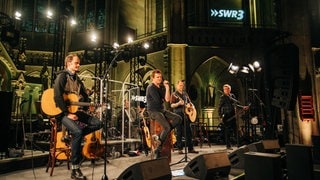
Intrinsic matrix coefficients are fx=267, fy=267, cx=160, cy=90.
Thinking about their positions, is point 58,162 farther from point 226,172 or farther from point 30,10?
point 30,10

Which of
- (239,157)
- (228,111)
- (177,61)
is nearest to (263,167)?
(239,157)

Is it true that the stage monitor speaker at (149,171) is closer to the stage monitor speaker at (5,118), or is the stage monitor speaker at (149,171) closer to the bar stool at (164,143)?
the bar stool at (164,143)

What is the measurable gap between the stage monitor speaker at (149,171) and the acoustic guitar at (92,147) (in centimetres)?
282

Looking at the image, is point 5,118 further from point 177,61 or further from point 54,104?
point 177,61

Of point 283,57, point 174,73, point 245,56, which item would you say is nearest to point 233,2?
point 245,56

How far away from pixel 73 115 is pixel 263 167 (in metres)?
2.96

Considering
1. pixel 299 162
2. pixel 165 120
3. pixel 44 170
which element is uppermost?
pixel 165 120

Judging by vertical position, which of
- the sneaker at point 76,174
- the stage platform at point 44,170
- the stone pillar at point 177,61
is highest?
the stone pillar at point 177,61

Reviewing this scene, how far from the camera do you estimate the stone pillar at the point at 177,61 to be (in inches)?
546

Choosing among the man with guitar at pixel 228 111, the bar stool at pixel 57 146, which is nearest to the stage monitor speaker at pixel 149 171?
the bar stool at pixel 57 146

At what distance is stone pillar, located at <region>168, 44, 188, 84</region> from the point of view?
13.9 metres

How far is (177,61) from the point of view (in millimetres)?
14094

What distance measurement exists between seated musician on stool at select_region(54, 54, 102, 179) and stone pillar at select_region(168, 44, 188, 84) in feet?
30.5

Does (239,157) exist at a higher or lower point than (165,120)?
lower
